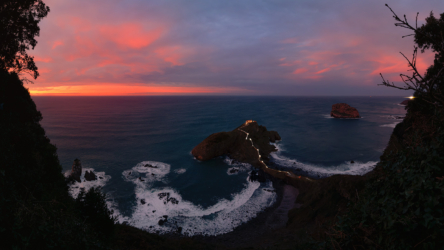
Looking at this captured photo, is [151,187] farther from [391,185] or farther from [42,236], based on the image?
[391,185]

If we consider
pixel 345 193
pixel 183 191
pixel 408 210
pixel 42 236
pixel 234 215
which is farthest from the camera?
pixel 183 191

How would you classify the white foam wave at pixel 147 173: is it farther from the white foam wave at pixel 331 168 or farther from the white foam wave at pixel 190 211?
the white foam wave at pixel 331 168

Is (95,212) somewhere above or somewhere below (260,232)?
above

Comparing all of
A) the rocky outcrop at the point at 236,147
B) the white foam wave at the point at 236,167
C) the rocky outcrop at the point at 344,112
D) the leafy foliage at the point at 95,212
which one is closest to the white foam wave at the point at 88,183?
the rocky outcrop at the point at 236,147

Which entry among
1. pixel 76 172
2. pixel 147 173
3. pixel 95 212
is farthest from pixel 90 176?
pixel 95 212

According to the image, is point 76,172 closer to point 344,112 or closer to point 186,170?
point 186,170

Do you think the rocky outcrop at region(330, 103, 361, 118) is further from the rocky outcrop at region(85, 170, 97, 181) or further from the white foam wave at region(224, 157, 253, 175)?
the rocky outcrop at region(85, 170, 97, 181)

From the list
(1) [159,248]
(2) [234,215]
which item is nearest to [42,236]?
(1) [159,248]
